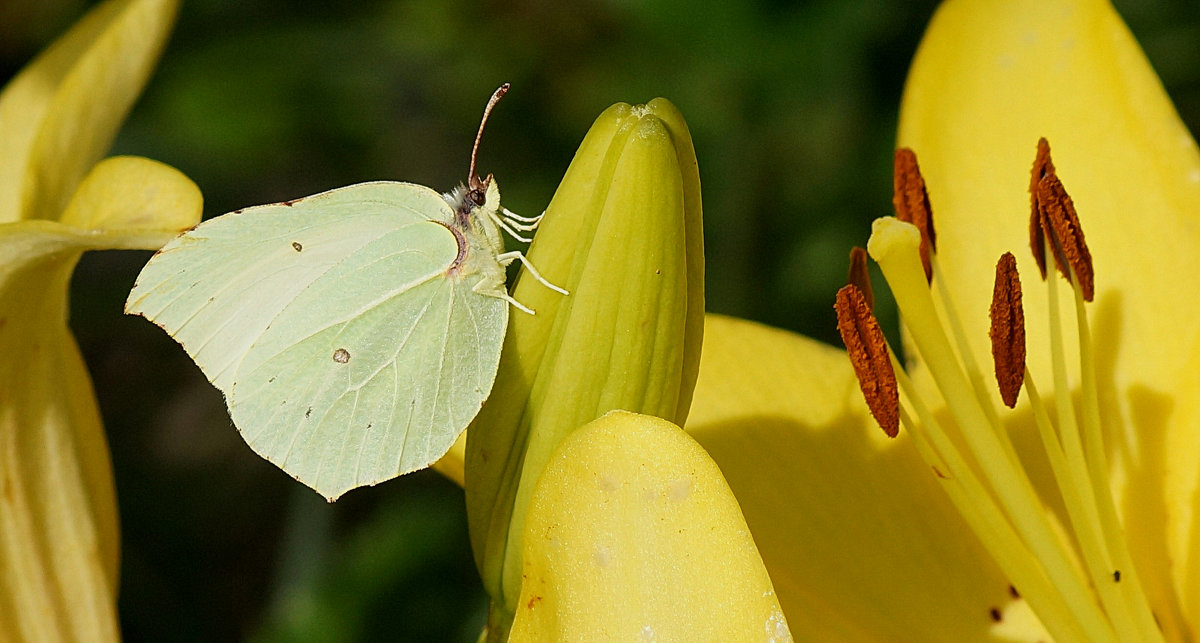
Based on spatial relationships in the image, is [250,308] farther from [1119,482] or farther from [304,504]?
[304,504]

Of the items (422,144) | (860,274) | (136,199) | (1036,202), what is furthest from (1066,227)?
(422,144)

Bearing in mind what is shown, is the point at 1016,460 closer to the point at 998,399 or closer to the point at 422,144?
the point at 998,399

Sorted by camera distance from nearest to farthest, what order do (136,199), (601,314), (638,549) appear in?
(638,549)
(601,314)
(136,199)

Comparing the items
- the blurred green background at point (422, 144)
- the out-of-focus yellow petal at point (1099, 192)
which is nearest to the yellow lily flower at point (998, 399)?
the out-of-focus yellow petal at point (1099, 192)

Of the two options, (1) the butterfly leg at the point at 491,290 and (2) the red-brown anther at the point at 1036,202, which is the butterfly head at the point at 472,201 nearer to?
(1) the butterfly leg at the point at 491,290

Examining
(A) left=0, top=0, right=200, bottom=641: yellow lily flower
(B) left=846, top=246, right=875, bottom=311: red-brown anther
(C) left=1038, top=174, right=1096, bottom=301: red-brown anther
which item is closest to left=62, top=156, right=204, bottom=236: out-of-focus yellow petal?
(A) left=0, top=0, right=200, bottom=641: yellow lily flower

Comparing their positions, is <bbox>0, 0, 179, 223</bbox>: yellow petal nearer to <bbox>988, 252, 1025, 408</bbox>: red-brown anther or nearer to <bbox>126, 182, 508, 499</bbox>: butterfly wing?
<bbox>126, 182, 508, 499</bbox>: butterfly wing

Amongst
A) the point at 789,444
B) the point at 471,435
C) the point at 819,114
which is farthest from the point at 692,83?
the point at 471,435
